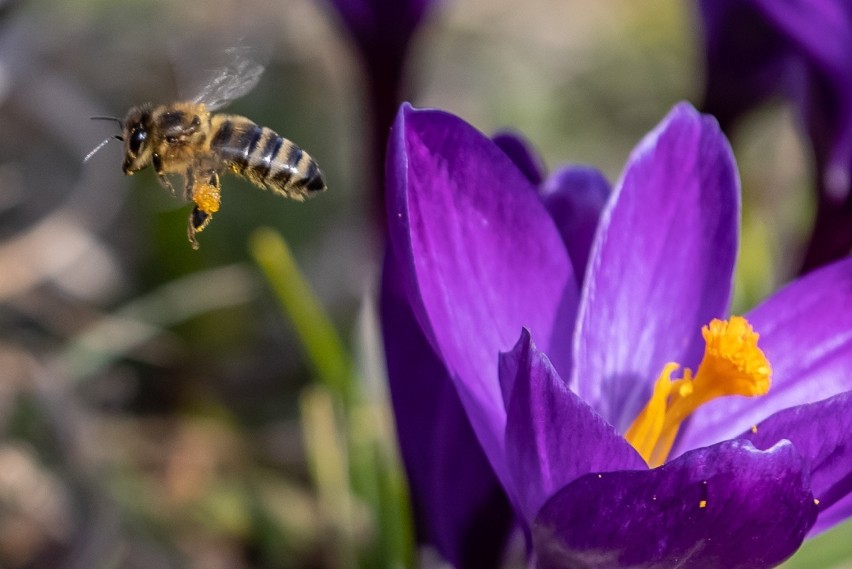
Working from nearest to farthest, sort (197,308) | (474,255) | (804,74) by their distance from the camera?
(474,255) < (804,74) < (197,308)

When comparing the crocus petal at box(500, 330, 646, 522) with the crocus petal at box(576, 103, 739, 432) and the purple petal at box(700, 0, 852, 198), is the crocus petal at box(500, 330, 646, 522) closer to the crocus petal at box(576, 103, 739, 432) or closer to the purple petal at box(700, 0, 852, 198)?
the crocus petal at box(576, 103, 739, 432)

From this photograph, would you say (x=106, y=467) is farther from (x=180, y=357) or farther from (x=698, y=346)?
(x=698, y=346)

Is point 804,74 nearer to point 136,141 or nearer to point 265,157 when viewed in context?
point 265,157

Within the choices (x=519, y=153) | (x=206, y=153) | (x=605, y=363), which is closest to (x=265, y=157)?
(x=206, y=153)

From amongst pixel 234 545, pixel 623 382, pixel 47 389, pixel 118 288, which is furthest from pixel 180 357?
pixel 623 382

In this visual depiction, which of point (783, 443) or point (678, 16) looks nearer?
point (783, 443)

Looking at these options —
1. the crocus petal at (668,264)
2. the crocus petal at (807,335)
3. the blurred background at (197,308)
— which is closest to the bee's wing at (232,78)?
the blurred background at (197,308)
